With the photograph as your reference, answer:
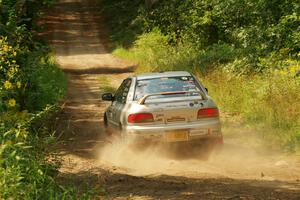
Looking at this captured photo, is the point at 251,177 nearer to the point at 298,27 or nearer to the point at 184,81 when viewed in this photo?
the point at 184,81

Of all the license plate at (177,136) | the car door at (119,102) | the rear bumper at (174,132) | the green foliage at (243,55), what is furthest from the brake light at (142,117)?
the green foliage at (243,55)

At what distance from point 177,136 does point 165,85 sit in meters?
1.35

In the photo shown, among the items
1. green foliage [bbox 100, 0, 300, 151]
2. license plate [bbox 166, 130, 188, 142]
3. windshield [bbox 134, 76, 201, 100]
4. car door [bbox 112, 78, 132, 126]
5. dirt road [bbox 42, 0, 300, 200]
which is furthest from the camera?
green foliage [bbox 100, 0, 300, 151]

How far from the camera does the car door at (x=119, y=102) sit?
1198 cm

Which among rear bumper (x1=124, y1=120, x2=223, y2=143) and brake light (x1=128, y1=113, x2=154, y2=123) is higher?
brake light (x1=128, y1=113, x2=154, y2=123)

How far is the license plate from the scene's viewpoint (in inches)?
428

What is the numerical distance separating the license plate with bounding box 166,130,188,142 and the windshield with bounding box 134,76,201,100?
0.93m

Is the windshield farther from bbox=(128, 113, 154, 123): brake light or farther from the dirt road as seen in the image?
the dirt road

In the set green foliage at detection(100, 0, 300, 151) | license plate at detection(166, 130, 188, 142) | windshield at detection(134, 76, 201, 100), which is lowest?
green foliage at detection(100, 0, 300, 151)

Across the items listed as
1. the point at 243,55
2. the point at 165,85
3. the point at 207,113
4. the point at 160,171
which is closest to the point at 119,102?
the point at 165,85

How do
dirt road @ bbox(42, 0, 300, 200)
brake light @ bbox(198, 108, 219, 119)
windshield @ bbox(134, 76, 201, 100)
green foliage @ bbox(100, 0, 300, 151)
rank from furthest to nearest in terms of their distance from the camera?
green foliage @ bbox(100, 0, 300, 151) → windshield @ bbox(134, 76, 201, 100) → brake light @ bbox(198, 108, 219, 119) → dirt road @ bbox(42, 0, 300, 200)

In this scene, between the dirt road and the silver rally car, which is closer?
the dirt road

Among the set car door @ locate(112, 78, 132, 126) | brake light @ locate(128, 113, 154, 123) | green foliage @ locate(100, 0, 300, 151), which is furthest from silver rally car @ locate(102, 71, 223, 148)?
green foliage @ locate(100, 0, 300, 151)

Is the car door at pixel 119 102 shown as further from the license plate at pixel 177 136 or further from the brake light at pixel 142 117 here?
the license plate at pixel 177 136
